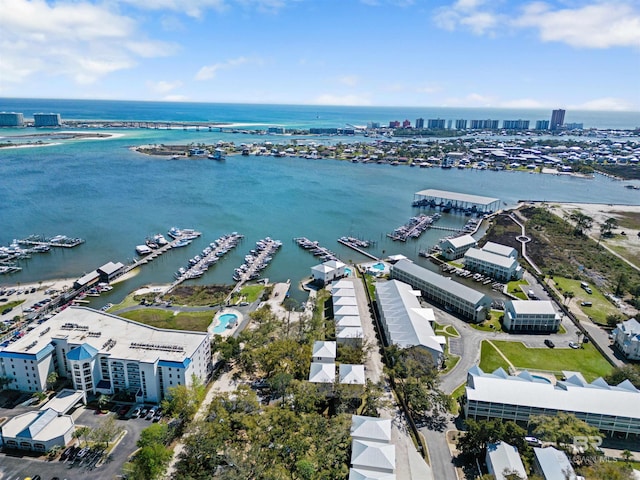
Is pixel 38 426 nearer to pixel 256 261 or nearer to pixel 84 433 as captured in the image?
pixel 84 433

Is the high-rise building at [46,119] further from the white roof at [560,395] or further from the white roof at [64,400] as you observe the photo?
the white roof at [560,395]

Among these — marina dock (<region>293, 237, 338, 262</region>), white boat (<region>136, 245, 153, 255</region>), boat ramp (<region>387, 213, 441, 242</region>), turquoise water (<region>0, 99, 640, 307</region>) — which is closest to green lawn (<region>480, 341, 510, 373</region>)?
turquoise water (<region>0, 99, 640, 307</region>)

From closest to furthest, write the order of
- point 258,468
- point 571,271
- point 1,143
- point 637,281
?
point 258,468 → point 637,281 → point 571,271 → point 1,143

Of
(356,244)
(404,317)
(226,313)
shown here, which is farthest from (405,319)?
(356,244)

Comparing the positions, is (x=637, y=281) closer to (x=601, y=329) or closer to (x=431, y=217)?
(x=601, y=329)

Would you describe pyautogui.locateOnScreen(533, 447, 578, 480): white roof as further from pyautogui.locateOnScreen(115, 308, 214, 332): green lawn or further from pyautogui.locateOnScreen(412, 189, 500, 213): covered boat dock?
pyautogui.locateOnScreen(412, 189, 500, 213): covered boat dock

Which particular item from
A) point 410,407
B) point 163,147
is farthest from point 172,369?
point 163,147

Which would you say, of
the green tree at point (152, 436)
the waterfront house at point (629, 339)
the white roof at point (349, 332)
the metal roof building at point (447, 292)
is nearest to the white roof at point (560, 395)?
the waterfront house at point (629, 339)
